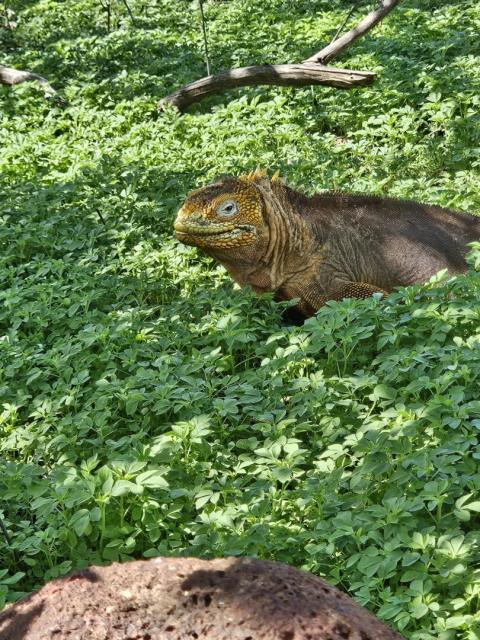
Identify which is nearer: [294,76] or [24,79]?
[294,76]

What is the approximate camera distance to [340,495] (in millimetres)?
3900

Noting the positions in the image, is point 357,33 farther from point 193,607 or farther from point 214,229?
point 193,607

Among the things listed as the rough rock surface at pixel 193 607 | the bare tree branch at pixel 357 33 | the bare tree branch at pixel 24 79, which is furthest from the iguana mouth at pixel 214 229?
the bare tree branch at pixel 24 79

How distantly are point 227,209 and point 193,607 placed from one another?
4.09m

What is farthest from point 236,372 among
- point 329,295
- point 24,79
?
point 24,79

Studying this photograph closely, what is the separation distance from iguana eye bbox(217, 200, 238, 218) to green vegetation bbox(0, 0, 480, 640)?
516mm

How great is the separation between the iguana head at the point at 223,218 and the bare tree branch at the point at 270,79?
331cm

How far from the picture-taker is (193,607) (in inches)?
95.0

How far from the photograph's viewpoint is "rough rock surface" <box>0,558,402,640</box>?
234cm

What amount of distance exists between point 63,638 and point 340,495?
1.74 m

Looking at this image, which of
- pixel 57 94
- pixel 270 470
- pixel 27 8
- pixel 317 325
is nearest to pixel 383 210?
pixel 317 325

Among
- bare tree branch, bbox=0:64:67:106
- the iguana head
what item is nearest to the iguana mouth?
the iguana head

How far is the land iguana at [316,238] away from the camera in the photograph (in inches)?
246

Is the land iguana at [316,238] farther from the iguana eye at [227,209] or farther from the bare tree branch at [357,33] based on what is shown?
the bare tree branch at [357,33]
